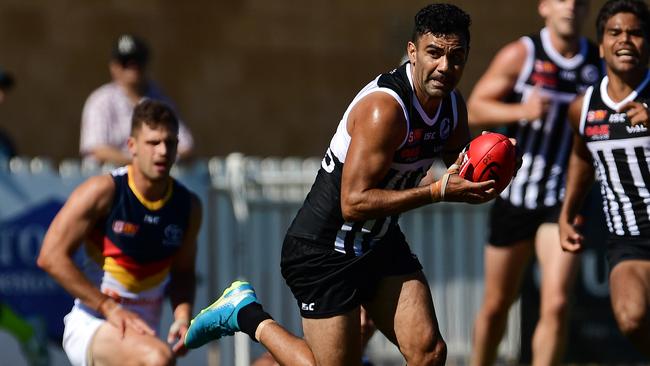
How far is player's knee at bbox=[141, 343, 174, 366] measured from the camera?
798 centimetres

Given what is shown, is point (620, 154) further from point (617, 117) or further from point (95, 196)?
point (95, 196)

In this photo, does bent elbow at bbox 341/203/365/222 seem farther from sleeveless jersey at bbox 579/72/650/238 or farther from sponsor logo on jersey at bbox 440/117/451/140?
sleeveless jersey at bbox 579/72/650/238

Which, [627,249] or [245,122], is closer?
[627,249]

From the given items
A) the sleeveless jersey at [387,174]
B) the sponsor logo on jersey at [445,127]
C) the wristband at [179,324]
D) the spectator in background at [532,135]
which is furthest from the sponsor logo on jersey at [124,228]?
the spectator in background at [532,135]

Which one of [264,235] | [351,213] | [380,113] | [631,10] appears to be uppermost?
[631,10]

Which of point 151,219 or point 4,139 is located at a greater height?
point 4,139

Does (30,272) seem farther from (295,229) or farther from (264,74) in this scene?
(264,74)

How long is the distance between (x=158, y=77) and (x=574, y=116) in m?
8.34

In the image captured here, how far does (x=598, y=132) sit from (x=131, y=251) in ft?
9.21

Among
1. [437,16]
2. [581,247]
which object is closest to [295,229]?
[437,16]

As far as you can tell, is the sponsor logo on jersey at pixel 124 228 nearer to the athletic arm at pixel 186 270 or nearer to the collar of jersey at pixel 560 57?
the athletic arm at pixel 186 270

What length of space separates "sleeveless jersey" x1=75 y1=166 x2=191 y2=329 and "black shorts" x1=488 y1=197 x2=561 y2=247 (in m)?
2.11

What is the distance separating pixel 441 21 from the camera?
22.4ft

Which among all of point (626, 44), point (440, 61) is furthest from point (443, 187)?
point (626, 44)
